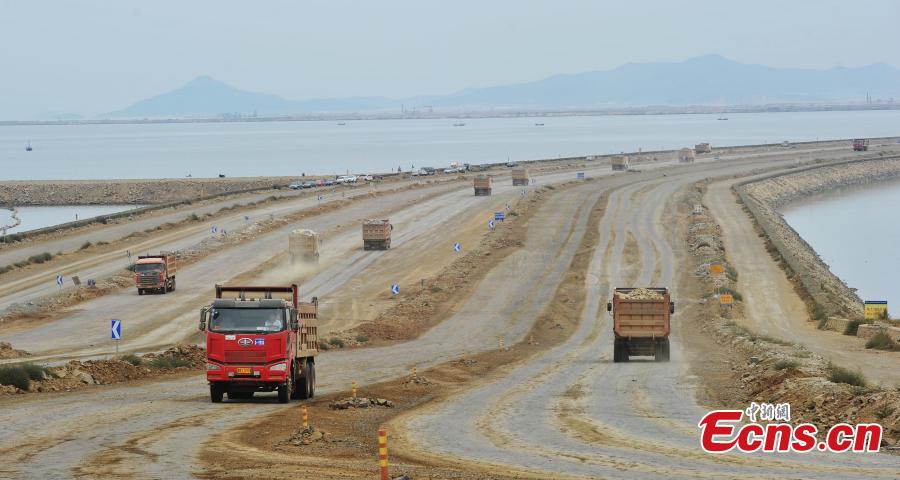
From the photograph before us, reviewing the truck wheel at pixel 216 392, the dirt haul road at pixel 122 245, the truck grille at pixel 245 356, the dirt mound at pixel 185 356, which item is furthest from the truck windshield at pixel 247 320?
the dirt haul road at pixel 122 245

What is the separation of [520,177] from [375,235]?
6263 cm

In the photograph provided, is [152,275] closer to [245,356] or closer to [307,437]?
→ [245,356]

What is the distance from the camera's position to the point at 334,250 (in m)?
95.8

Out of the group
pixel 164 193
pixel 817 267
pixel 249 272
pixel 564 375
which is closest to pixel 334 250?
pixel 249 272

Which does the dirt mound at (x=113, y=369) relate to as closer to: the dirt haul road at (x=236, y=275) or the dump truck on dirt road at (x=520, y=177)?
the dirt haul road at (x=236, y=275)

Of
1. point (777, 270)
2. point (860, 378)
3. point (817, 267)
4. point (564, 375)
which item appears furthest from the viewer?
point (817, 267)

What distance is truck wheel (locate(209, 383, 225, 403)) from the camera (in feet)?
107

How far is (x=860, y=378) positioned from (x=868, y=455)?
9.67 meters

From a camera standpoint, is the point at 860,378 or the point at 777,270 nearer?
the point at 860,378

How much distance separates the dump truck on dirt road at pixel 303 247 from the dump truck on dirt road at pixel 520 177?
69.6 metres

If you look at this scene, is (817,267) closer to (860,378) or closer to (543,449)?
(860,378)

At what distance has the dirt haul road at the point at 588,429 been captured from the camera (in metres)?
22.5

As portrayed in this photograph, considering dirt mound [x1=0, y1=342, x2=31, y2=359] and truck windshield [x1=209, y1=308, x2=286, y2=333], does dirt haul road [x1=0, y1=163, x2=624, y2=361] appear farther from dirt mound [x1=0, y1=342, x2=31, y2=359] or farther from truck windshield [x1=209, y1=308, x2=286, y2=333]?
truck windshield [x1=209, y1=308, x2=286, y2=333]

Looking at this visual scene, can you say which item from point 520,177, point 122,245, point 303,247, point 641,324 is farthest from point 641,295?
point 520,177
